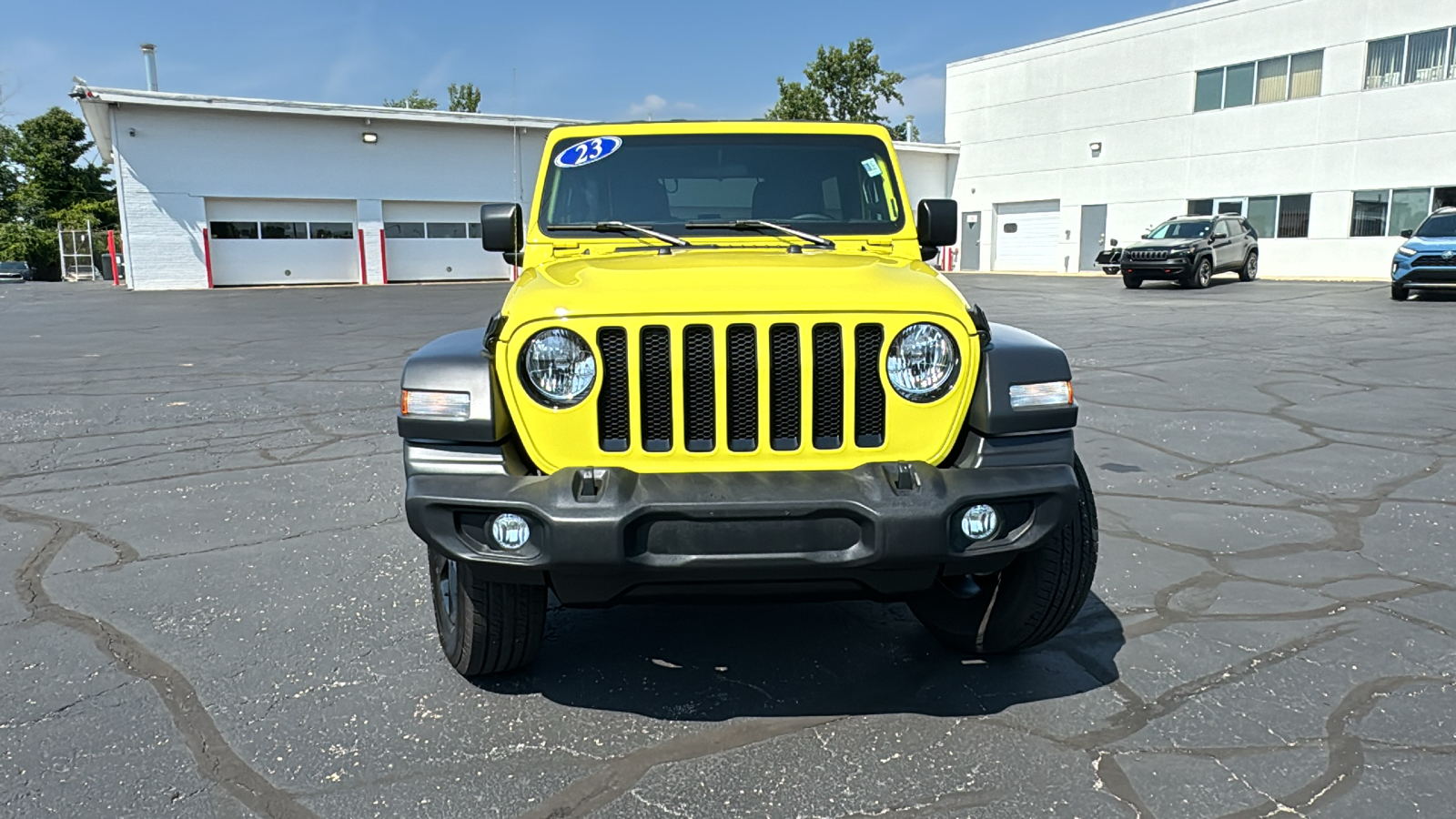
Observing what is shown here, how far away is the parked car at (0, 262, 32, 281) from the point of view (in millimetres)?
41438

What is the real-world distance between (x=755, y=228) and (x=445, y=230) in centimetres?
2871

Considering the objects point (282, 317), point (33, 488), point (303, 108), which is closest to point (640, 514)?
point (33, 488)

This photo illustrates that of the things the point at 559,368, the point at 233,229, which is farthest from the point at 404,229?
the point at 559,368

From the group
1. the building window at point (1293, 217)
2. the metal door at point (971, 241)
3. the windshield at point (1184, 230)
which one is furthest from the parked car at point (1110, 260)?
the metal door at point (971, 241)

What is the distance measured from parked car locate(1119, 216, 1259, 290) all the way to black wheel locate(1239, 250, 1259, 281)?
12 centimetres

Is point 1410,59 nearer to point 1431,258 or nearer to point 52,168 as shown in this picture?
point 1431,258

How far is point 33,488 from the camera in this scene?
5258 millimetres

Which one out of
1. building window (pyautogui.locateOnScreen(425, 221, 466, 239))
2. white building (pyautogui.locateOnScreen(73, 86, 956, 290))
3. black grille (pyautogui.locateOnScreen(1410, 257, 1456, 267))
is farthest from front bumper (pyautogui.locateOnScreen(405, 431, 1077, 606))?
building window (pyautogui.locateOnScreen(425, 221, 466, 239))

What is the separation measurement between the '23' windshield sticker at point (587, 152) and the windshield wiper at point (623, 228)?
0.32m

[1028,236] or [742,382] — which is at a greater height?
[1028,236]

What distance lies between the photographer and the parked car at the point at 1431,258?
55.5 ft

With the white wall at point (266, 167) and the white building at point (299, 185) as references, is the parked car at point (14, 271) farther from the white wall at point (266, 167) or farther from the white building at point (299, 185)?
the white wall at point (266, 167)

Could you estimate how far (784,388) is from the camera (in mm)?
2592

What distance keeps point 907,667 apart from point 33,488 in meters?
5.02
